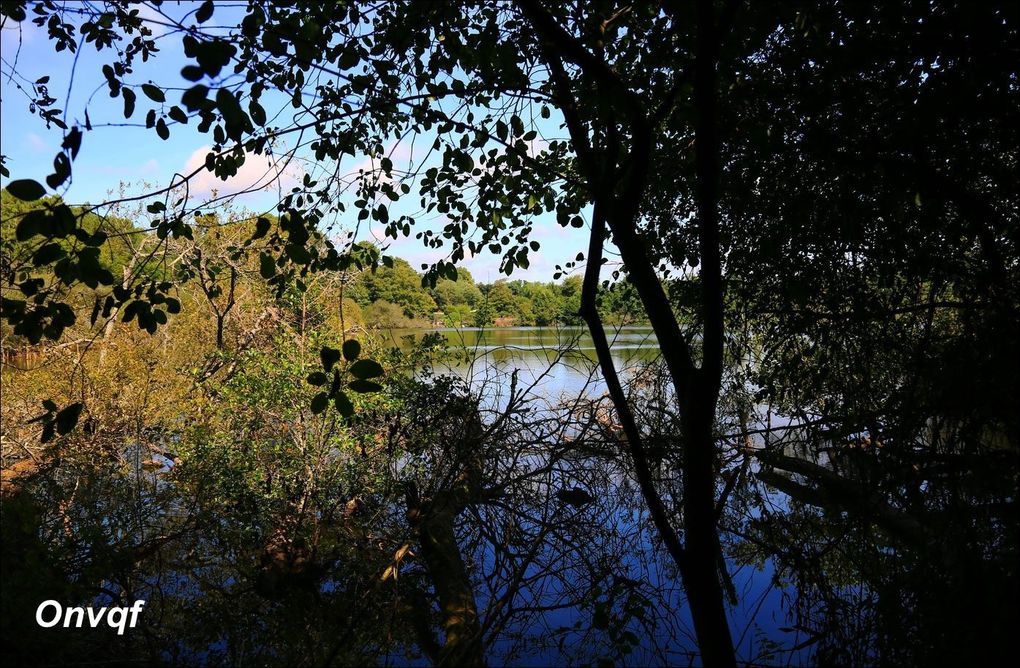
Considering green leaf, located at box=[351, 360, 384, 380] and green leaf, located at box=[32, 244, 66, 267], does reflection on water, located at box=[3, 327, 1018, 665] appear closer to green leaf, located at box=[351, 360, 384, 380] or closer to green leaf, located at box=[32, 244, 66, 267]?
green leaf, located at box=[351, 360, 384, 380]

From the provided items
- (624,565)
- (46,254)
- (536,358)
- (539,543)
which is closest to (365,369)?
(46,254)

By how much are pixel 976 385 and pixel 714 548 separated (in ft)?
3.24

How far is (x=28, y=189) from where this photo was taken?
166cm

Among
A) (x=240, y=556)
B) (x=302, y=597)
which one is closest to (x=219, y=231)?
(x=240, y=556)

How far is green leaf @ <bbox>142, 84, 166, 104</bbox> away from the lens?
5.77ft

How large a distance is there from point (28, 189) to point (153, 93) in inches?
14.3

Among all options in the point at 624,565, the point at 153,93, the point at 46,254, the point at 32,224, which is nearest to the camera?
the point at 32,224

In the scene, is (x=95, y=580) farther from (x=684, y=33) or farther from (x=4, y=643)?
(x=684, y=33)

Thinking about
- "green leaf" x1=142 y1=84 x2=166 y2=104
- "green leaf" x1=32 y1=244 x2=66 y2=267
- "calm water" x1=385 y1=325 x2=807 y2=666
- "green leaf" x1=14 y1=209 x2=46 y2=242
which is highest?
"green leaf" x1=142 y1=84 x2=166 y2=104

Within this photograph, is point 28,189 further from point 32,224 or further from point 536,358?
point 536,358

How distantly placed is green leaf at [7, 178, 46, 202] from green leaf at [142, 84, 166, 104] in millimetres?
325

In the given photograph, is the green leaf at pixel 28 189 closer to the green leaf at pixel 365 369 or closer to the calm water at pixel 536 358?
the green leaf at pixel 365 369

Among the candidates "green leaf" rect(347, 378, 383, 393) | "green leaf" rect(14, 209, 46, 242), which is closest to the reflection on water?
"green leaf" rect(347, 378, 383, 393)

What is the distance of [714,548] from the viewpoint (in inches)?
89.3
